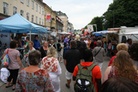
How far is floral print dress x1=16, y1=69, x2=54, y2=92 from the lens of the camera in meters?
2.89

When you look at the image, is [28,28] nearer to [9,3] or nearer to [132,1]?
[9,3]

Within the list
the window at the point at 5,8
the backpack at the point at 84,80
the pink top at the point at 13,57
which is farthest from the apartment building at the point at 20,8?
the backpack at the point at 84,80

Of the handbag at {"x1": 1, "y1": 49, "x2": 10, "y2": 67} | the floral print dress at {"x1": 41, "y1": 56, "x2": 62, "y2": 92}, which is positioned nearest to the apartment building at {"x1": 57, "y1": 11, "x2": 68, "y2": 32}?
the handbag at {"x1": 1, "y1": 49, "x2": 10, "y2": 67}

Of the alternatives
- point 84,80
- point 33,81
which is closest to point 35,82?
point 33,81

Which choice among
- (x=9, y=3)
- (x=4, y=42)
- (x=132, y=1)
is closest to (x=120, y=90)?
(x=4, y=42)

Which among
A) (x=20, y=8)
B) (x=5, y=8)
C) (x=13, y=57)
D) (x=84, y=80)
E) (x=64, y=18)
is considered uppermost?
(x=64, y=18)

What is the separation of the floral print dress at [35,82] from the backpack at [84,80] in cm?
60

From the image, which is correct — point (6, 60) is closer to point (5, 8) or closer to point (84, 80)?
point (84, 80)

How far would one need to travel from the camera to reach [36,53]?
10.3ft

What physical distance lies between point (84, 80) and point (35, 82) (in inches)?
37.0

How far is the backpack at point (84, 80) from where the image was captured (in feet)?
10.7

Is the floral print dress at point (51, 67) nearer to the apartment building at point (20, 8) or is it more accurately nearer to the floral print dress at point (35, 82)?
the floral print dress at point (35, 82)

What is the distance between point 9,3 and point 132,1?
24870 millimetres

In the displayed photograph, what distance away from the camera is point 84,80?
3.33 m
